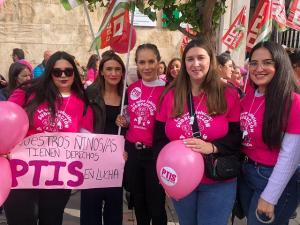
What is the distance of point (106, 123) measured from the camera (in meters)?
3.36

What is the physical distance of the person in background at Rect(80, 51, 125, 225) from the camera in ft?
10.7

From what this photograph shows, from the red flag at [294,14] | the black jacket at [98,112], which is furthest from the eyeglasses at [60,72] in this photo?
the red flag at [294,14]

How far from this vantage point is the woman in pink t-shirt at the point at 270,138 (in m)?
2.33

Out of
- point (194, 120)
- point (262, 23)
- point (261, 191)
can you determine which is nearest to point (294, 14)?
point (262, 23)

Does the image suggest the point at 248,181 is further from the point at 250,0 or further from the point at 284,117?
the point at 250,0

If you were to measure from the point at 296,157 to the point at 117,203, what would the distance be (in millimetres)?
1661

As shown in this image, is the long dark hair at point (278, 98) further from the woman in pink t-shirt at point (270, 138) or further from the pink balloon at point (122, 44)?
the pink balloon at point (122, 44)

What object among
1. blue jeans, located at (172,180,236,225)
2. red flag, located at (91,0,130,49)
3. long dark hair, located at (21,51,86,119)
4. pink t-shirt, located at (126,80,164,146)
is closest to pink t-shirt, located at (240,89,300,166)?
blue jeans, located at (172,180,236,225)

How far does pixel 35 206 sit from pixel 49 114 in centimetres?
74

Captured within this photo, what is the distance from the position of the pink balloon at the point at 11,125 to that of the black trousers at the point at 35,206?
1.33ft

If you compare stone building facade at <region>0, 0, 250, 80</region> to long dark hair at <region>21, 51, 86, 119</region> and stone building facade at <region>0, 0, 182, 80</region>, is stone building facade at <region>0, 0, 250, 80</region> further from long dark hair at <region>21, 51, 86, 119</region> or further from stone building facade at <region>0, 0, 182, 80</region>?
long dark hair at <region>21, 51, 86, 119</region>

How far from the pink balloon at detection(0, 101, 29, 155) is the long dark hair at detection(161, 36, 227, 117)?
1102 millimetres

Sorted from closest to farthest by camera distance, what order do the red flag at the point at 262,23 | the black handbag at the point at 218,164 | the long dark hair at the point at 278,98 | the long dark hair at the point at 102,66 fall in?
the long dark hair at the point at 278,98, the black handbag at the point at 218,164, the long dark hair at the point at 102,66, the red flag at the point at 262,23

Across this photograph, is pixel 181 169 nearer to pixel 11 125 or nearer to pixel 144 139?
pixel 144 139
